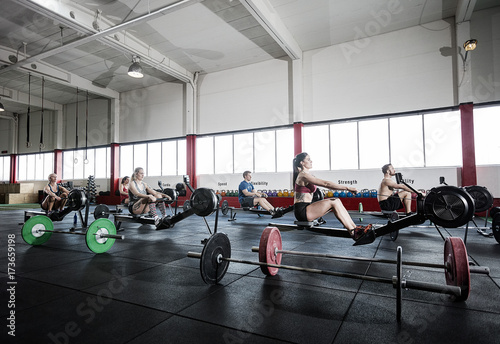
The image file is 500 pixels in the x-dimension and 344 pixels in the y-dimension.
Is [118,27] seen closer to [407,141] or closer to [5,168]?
[407,141]

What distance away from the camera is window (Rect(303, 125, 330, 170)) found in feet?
26.1

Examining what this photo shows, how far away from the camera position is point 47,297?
1800mm

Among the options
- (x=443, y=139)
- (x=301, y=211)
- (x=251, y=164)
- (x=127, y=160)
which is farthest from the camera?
(x=127, y=160)

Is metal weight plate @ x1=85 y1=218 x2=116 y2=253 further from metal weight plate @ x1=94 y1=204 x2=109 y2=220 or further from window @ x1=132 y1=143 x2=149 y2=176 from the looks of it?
window @ x1=132 y1=143 x2=149 y2=176

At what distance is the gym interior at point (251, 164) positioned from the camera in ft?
5.18

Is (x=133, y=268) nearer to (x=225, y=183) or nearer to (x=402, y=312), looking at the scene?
(x=402, y=312)

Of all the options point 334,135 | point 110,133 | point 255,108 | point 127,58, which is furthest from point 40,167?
point 334,135

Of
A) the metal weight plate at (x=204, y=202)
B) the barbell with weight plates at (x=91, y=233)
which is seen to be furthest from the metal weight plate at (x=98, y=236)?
the metal weight plate at (x=204, y=202)

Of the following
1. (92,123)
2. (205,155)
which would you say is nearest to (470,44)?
(205,155)

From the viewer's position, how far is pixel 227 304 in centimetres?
170

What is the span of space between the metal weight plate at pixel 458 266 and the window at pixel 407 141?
235 inches

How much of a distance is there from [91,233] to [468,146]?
288 inches

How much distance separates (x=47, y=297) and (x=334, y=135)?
24.1ft

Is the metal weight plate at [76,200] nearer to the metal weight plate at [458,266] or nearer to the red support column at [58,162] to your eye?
the metal weight plate at [458,266]
